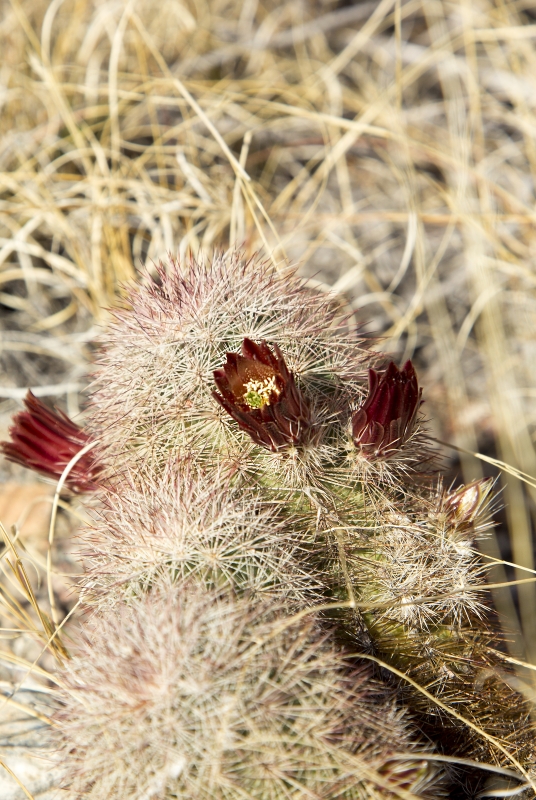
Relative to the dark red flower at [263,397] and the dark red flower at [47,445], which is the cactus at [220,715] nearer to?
the dark red flower at [263,397]

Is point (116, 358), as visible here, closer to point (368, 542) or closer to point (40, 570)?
point (368, 542)

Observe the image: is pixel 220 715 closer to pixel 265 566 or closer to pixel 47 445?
pixel 265 566

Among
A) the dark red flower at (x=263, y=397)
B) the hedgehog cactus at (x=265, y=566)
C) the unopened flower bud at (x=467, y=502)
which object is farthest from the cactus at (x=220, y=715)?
the unopened flower bud at (x=467, y=502)

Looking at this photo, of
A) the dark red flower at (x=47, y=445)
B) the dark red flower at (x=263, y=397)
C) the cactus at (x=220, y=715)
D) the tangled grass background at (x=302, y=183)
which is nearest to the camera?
the cactus at (x=220, y=715)

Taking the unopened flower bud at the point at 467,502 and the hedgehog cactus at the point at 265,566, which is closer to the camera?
the hedgehog cactus at the point at 265,566

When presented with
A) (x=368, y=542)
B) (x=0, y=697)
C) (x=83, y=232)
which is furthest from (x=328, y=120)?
(x=0, y=697)

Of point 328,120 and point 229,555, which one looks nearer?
point 229,555
